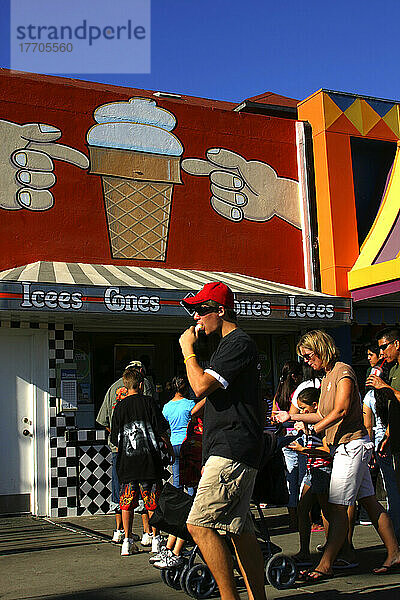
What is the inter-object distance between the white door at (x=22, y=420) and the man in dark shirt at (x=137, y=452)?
2.88 meters

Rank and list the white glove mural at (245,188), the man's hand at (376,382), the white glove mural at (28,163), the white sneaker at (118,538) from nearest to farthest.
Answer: the man's hand at (376,382)
the white sneaker at (118,538)
the white glove mural at (28,163)
the white glove mural at (245,188)

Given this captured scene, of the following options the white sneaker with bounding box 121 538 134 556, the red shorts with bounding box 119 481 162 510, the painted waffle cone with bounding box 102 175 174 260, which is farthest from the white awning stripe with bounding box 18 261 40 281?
the white sneaker with bounding box 121 538 134 556

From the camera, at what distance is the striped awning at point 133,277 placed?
8.98 meters

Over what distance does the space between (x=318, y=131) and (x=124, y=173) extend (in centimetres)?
354

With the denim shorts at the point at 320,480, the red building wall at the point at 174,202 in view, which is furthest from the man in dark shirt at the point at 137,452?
the red building wall at the point at 174,202

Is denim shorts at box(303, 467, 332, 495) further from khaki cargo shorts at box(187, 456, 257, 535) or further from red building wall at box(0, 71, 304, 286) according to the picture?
red building wall at box(0, 71, 304, 286)

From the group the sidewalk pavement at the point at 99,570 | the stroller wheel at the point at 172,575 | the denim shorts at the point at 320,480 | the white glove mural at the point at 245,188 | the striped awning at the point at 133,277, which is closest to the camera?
the sidewalk pavement at the point at 99,570

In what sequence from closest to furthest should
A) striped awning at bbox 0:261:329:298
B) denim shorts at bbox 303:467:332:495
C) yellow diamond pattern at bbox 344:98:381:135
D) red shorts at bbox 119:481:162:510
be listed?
denim shorts at bbox 303:467:332:495 < red shorts at bbox 119:481:162:510 < striped awning at bbox 0:261:329:298 < yellow diamond pattern at bbox 344:98:381:135

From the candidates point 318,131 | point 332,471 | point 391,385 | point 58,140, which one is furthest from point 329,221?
point 332,471

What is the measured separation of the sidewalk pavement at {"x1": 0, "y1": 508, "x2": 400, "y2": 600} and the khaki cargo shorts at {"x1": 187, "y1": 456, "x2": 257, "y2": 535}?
127cm

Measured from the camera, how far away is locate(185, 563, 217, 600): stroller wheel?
4832 millimetres

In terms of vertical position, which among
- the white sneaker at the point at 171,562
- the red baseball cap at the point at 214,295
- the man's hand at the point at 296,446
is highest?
the red baseball cap at the point at 214,295

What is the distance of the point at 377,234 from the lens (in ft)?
37.9

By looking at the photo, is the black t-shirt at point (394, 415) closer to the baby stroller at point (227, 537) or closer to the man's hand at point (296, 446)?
the man's hand at point (296, 446)
